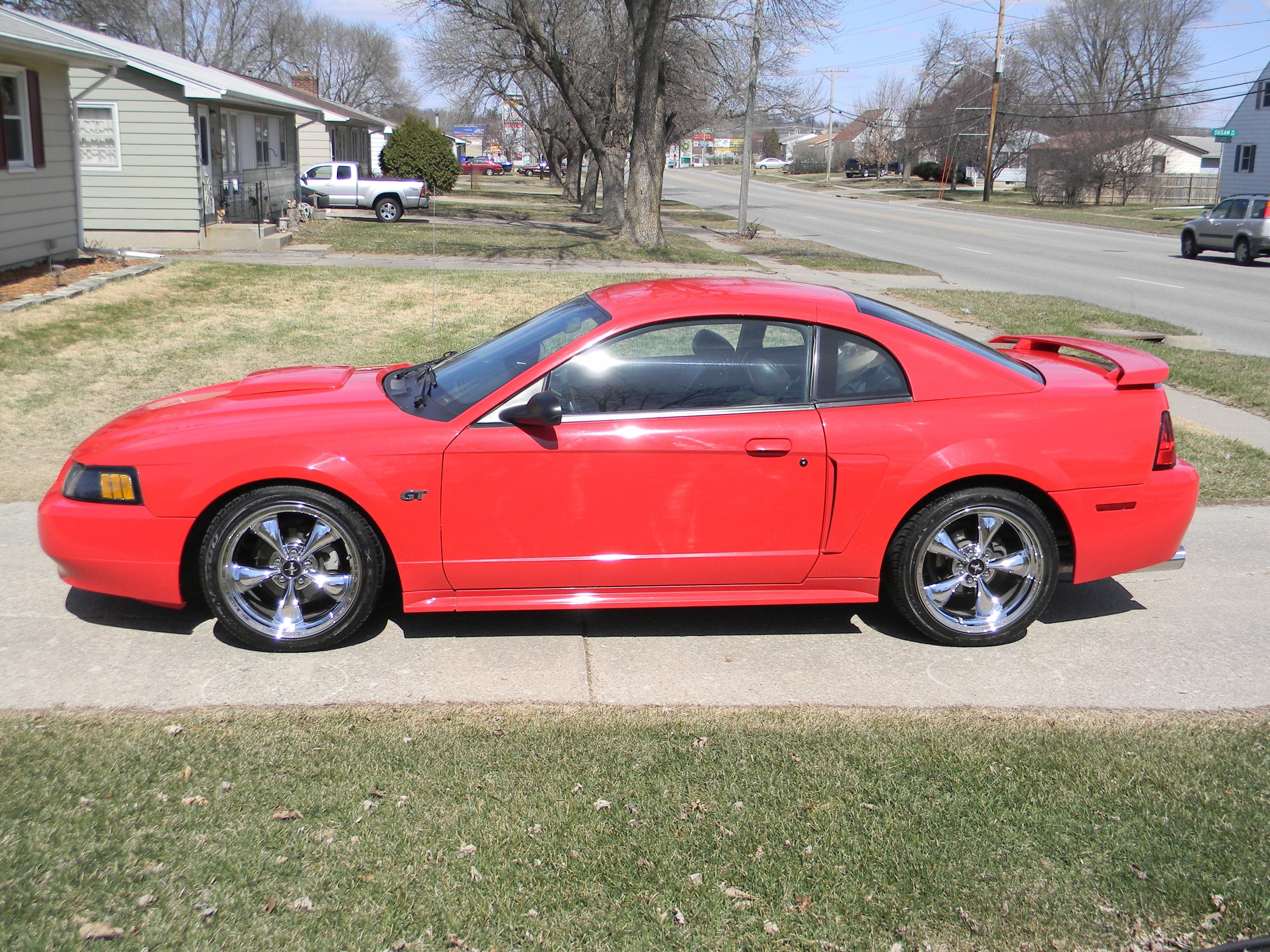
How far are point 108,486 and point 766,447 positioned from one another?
2.64 meters

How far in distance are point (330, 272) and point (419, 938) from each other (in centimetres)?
1688

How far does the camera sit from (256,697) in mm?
4203

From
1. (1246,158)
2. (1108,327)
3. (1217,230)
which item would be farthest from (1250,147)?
(1108,327)

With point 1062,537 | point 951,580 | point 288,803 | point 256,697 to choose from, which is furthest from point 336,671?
point 1062,537

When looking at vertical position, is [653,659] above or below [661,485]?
below

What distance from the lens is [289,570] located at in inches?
178

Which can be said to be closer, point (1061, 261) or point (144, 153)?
point (144, 153)

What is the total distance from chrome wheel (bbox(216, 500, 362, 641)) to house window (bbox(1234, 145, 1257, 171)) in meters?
58.3

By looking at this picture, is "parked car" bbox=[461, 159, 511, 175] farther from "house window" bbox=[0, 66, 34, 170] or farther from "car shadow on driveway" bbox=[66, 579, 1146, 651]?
"car shadow on driveway" bbox=[66, 579, 1146, 651]

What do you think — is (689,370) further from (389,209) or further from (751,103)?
(389,209)

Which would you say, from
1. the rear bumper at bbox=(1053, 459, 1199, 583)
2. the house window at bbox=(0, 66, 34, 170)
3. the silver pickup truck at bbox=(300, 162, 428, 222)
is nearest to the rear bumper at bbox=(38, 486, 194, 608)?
the rear bumper at bbox=(1053, 459, 1199, 583)

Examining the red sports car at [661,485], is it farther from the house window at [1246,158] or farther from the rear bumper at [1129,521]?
the house window at [1246,158]

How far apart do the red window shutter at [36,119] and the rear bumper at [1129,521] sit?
16431mm

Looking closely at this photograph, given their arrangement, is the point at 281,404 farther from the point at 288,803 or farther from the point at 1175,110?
the point at 1175,110
